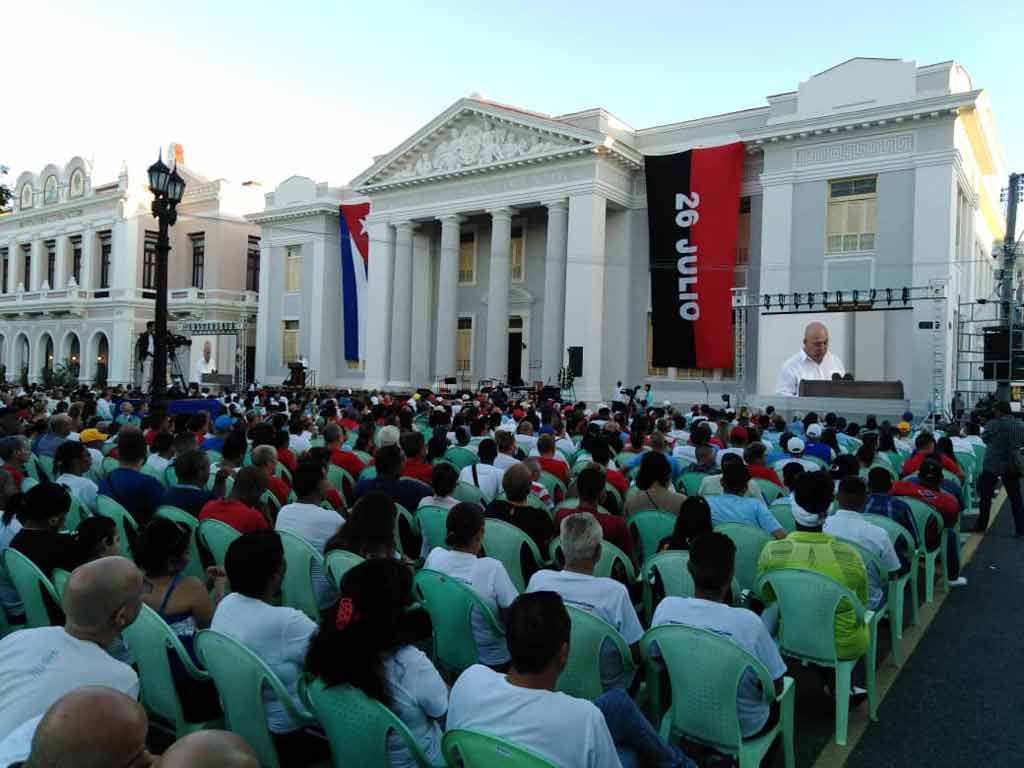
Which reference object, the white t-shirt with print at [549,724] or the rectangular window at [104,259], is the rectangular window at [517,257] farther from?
the white t-shirt with print at [549,724]

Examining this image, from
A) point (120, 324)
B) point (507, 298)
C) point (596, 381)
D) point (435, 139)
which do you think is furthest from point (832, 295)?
point (120, 324)

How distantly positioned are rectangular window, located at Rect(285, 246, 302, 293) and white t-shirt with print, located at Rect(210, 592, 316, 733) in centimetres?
3457

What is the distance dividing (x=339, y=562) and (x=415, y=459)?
2.77 metres

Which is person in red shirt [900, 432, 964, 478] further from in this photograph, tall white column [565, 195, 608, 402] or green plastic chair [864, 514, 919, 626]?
tall white column [565, 195, 608, 402]

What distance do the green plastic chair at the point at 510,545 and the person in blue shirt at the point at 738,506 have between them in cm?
133

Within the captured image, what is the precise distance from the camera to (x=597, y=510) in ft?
17.1

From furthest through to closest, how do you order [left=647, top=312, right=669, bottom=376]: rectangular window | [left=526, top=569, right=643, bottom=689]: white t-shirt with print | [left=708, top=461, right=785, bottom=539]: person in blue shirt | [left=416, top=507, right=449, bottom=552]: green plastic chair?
[left=647, top=312, right=669, bottom=376]: rectangular window
[left=416, top=507, right=449, bottom=552]: green plastic chair
[left=708, top=461, right=785, bottom=539]: person in blue shirt
[left=526, top=569, right=643, bottom=689]: white t-shirt with print

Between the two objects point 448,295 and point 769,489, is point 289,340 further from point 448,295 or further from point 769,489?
point 769,489

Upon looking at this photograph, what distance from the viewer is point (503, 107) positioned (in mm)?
27609

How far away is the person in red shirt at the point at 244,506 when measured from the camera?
4.72 m

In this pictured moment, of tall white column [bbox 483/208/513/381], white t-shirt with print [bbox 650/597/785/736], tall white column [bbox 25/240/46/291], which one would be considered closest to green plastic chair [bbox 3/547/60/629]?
white t-shirt with print [bbox 650/597/785/736]

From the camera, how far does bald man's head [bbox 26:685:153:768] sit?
4.75 feet

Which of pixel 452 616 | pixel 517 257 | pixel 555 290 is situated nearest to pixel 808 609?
pixel 452 616

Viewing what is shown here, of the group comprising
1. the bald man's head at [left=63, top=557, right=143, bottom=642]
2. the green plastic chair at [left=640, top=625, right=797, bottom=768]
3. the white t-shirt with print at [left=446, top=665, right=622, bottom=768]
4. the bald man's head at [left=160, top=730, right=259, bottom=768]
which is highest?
the bald man's head at [left=160, top=730, right=259, bottom=768]
